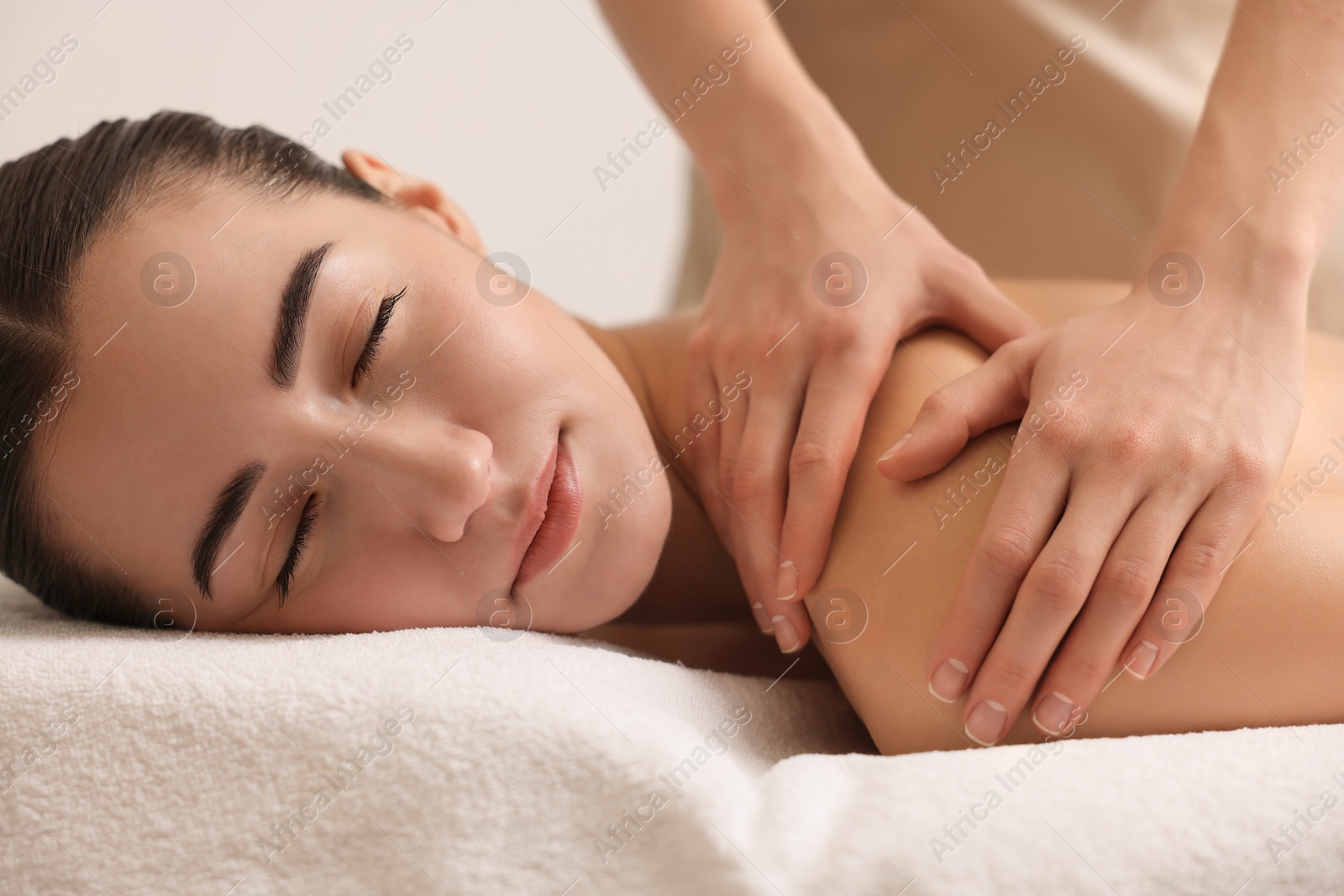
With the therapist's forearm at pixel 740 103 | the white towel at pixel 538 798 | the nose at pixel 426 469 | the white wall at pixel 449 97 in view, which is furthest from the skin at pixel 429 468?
the white wall at pixel 449 97

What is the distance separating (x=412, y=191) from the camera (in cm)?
106

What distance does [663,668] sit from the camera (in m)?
0.78

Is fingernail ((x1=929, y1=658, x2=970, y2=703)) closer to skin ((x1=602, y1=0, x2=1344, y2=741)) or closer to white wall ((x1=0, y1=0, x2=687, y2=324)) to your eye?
skin ((x1=602, y1=0, x2=1344, y2=741))

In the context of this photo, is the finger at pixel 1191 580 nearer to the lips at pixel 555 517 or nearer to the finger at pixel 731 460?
the finger at pixel 731 460

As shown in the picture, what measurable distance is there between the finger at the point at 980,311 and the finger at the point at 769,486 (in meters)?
0.18

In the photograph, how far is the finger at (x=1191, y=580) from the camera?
0.63 meters

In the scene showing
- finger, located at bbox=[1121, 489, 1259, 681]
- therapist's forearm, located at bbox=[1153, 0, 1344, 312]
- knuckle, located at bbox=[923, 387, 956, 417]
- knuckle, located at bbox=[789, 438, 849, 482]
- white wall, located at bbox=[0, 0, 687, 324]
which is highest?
white wall, located at bbox=[0, 0, 687, 324]

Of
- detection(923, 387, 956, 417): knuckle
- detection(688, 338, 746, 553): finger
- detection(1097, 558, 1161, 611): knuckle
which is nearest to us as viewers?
detection(1097, 558, 1161, 611): knuckle

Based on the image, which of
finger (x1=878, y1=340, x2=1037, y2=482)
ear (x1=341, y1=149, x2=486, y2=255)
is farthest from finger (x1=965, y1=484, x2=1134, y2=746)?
ear (x1=341, y1=149, x2=486, y2=255)

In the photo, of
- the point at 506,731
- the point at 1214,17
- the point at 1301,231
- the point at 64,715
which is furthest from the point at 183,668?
the point at 1214,17

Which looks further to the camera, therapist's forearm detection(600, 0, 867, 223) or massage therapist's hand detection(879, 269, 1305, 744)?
therapist's forearm detection(600, 0, 867, 223)

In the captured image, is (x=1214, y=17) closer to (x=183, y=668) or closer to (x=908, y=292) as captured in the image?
(x=908, y=292)

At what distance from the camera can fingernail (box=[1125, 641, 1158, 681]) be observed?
63 cm

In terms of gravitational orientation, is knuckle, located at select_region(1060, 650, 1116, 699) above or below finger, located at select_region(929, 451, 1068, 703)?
below
